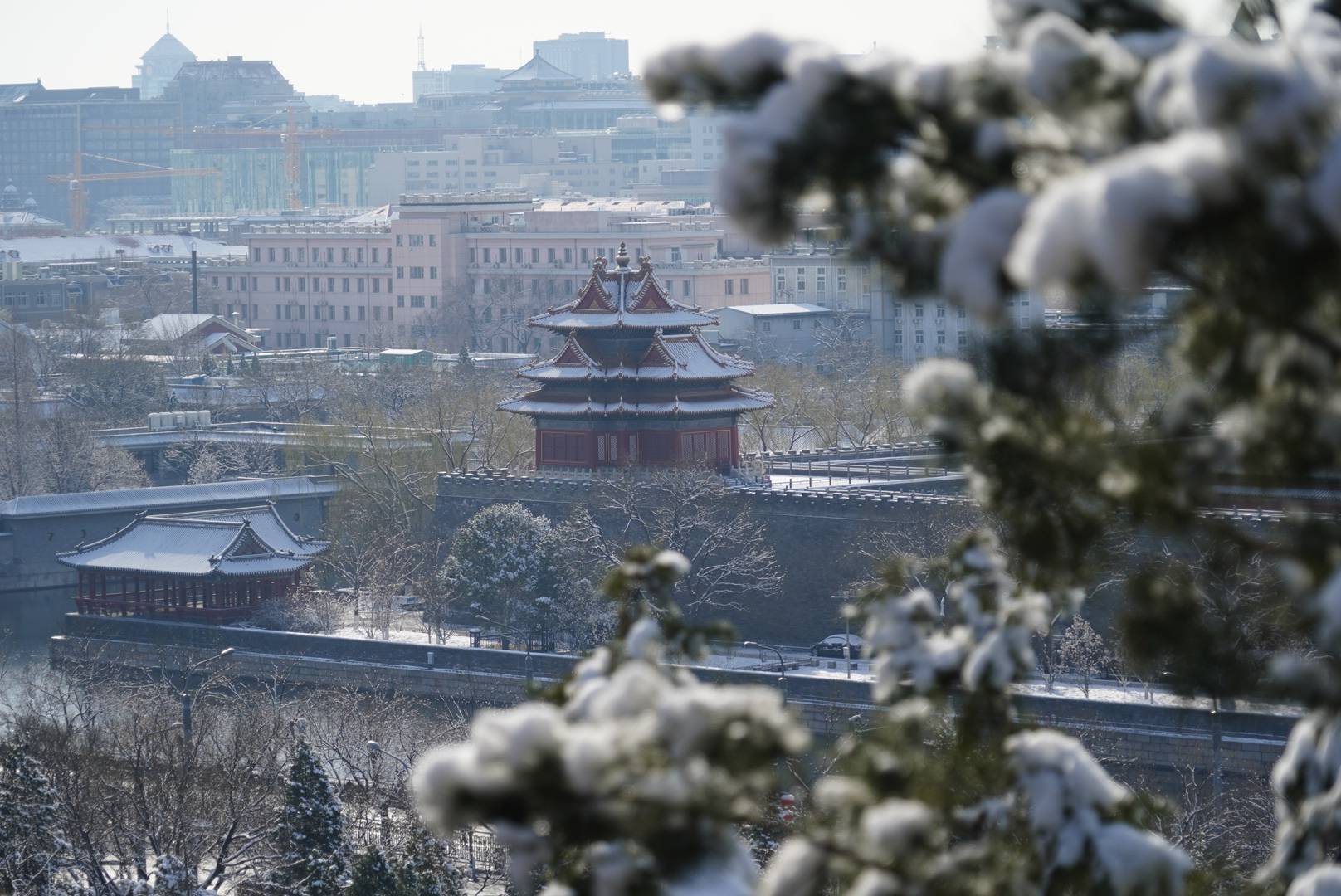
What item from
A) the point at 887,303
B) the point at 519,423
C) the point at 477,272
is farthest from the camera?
the point at 477,272

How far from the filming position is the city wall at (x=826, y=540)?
3228 centimetres

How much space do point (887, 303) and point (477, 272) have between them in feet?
55.3

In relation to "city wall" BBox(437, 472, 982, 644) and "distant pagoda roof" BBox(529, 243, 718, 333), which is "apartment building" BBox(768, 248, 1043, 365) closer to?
"distant pagoda roof" BBox(529, 243, 718, 333)

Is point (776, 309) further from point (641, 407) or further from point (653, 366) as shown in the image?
point (641, 407)

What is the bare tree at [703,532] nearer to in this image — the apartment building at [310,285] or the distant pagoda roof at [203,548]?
the distant pagoda roof at [203,548]

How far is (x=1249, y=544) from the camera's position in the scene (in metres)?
4.09

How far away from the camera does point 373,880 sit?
16.8 m

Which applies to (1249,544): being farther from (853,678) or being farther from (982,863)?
(853,678)

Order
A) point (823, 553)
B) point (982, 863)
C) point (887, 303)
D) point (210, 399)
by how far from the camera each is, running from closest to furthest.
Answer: point (982, 863)
point (823, 553)
point (210, 399)
point (887, 303)

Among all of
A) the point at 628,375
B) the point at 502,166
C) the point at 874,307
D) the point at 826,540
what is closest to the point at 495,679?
the point at 826,540

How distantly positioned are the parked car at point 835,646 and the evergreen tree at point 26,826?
43.7 ft

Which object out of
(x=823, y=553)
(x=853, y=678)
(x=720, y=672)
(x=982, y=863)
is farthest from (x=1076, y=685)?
(x=982, y=863)

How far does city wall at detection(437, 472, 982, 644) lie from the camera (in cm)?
3228

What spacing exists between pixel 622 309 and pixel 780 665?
991 cm
